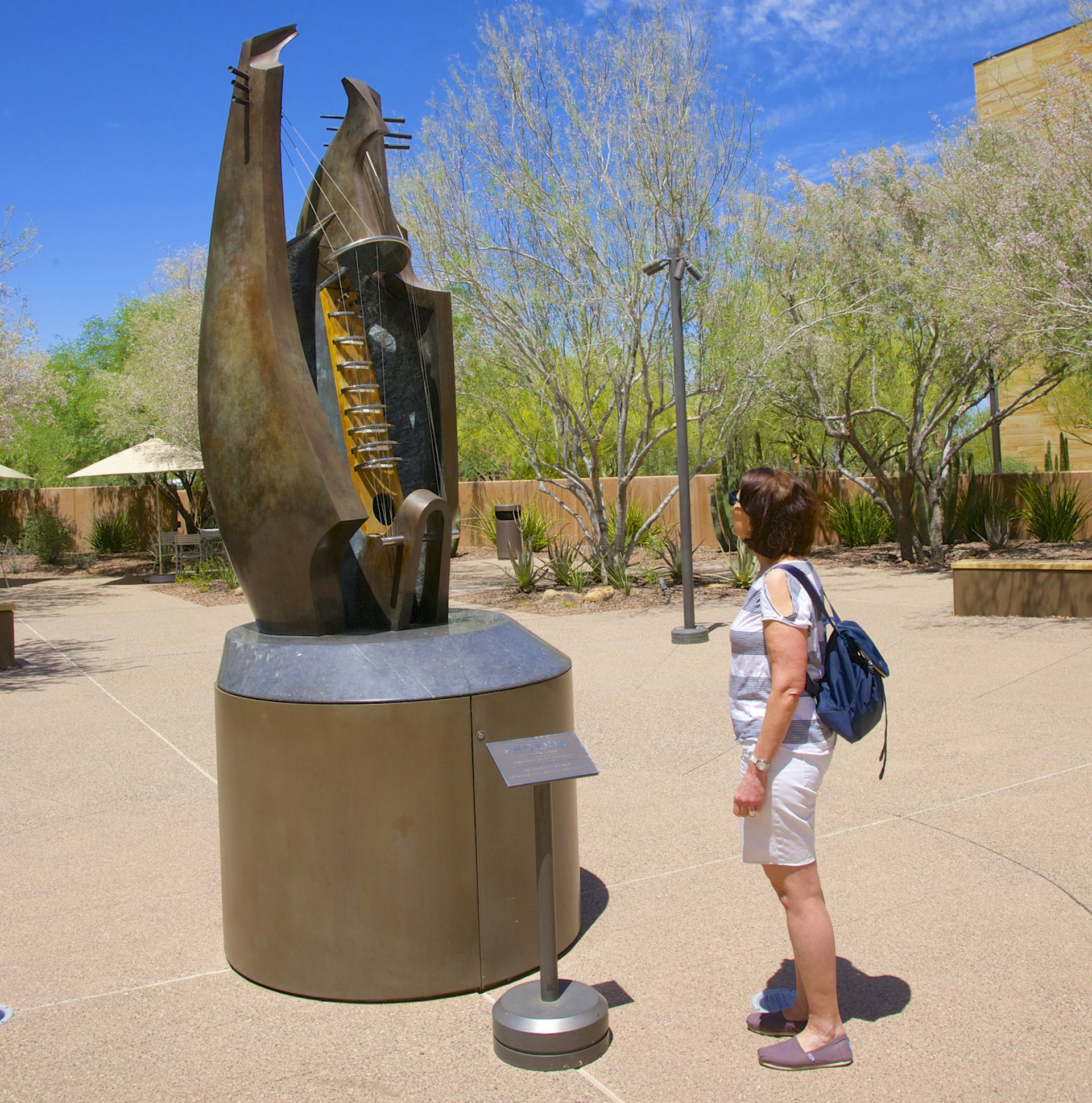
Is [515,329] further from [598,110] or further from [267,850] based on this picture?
[267,850]

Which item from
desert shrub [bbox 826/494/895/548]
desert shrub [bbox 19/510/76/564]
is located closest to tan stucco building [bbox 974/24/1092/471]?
desert shrub [bbox 826/494/895/548]

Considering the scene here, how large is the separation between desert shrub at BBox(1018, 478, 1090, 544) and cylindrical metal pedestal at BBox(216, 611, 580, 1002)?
20.7m

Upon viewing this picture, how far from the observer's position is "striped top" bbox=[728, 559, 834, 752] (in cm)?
292

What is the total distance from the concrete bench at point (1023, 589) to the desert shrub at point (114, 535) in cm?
2221

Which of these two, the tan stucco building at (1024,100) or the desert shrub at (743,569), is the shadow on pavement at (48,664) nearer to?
the desert shrub at (743,569)

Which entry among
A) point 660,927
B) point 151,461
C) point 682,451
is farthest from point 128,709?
point 151,461

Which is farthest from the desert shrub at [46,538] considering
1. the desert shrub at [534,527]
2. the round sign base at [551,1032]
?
the round sign base at [551,1032]

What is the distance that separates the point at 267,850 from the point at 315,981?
44cm

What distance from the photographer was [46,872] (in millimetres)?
4863

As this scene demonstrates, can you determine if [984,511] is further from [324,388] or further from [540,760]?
[540,760]

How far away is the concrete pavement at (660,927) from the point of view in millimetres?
2994

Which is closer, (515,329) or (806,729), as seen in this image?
(806,729)

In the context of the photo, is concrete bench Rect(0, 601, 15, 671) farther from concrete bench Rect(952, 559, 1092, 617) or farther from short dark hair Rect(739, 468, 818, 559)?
concrete bench Rect(952, 559, 1092, 617)

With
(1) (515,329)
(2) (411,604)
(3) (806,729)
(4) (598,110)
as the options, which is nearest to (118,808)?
(2) (411,604)
